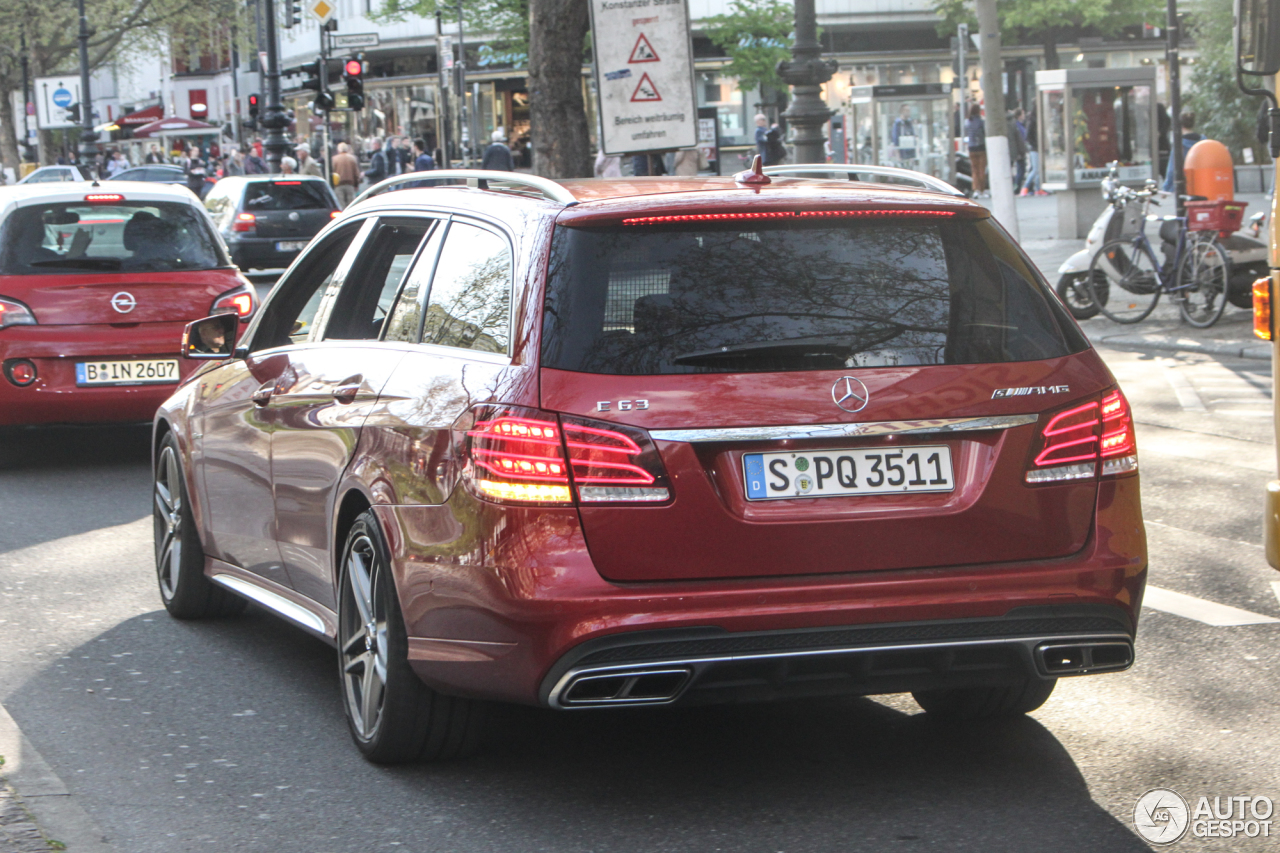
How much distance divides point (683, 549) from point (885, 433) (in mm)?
537

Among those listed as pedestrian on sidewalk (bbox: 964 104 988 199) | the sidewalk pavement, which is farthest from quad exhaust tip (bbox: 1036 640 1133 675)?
pedestrian on sidewalk (bbox: 964 104 988 199)

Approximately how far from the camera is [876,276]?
4473 mm

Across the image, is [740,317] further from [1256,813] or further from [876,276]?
[1256,813]

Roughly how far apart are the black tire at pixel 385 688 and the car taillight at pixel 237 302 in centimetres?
631

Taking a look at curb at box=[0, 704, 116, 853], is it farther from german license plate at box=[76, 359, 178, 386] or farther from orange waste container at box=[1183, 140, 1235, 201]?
orange waste container at box=[1183, 140, 1235, 201]

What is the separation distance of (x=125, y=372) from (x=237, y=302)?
2.69 feet

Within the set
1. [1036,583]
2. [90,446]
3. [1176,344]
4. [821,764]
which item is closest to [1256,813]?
[1036,583]

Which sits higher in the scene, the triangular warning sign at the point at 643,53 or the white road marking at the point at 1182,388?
the triangular warning sign at the point at 643,53

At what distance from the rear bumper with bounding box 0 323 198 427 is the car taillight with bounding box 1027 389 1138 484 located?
289 inches

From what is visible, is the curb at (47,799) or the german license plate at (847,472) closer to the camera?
the german license plate at (847,472)

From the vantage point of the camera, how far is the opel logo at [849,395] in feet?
14.0

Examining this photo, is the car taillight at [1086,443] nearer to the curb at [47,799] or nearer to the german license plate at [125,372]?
the curb at [47,799]

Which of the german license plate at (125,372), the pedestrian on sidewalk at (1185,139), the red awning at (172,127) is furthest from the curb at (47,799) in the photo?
the red awning at (172,127)

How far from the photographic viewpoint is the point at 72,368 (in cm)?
1076
